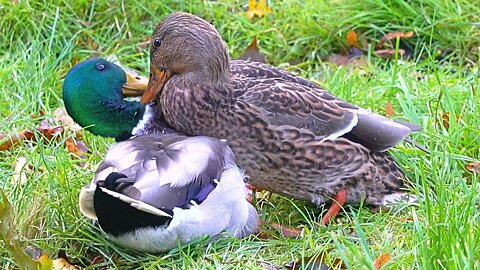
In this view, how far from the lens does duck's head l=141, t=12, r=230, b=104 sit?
4.08 m

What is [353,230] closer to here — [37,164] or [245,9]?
[37,164]

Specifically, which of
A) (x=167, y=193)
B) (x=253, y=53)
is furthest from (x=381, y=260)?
(x=253, y=53)

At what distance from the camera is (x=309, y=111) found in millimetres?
4082

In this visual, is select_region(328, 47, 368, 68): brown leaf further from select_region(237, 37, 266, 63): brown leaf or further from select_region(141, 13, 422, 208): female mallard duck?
select_region(141, 13, 422, 208): female mallard duck

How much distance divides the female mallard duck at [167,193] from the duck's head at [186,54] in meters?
0.30

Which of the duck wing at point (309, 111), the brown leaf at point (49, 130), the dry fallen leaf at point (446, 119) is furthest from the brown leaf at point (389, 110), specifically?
the brown leaf at point (49, 130)

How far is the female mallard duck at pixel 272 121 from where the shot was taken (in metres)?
3.98

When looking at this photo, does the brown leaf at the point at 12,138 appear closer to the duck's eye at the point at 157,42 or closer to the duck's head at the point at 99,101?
the duck's head at the point at 99,101

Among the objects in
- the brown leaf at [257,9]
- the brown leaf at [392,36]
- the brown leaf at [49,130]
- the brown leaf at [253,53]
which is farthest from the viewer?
the brown leaf at [257,9]

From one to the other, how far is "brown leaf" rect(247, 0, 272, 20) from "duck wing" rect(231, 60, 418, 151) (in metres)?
2.01

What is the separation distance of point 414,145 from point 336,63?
1616 mm

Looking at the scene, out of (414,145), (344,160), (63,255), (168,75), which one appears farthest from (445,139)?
(63,255)

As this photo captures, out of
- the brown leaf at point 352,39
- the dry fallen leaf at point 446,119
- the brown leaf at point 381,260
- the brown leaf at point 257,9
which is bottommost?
the brown leaf at point 352,39

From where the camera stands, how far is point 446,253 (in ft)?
10.2
